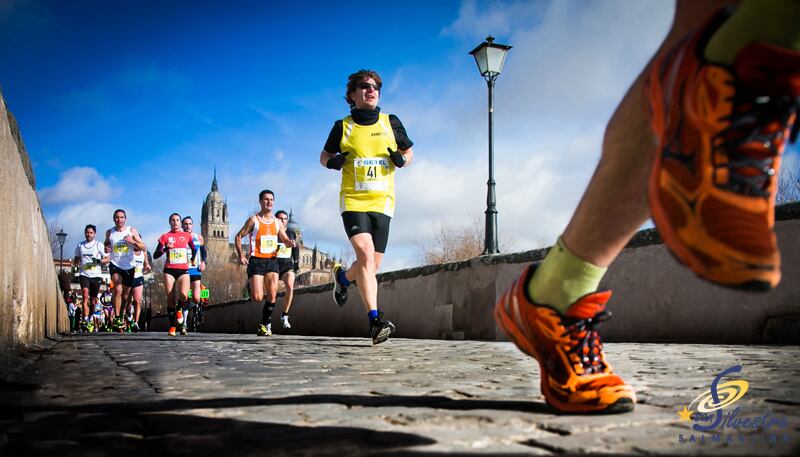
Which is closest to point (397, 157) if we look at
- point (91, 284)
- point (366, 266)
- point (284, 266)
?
point (366, 266)

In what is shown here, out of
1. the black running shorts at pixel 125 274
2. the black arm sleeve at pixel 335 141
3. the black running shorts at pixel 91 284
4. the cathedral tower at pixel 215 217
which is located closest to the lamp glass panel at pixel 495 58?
the black arm sleeve at pixel 335 141

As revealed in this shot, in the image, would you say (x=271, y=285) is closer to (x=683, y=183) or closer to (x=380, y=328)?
(x=380, y=328)

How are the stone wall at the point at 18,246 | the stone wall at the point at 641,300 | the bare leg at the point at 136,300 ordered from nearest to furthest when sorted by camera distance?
the stone wall at the point at 18,246, the stone wall at the point at 641,300, the bare leg at the point at 136,300

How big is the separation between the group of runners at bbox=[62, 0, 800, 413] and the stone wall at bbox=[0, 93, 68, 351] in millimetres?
2610

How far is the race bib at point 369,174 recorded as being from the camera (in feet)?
17.0

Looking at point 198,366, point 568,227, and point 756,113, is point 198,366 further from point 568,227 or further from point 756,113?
point 756,113

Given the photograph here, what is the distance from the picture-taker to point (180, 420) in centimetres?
153

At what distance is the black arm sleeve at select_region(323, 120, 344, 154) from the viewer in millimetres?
5262


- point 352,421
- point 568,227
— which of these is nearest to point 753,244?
point 568,227

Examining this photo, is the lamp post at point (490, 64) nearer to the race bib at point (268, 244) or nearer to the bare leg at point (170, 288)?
the race bib at point (268, 244)

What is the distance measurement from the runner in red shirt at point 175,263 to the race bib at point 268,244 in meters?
1.26

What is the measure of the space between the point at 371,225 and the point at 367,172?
16.5 inches

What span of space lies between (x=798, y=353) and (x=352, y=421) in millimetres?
3058

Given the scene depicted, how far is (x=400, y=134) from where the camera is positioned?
17.9ft
